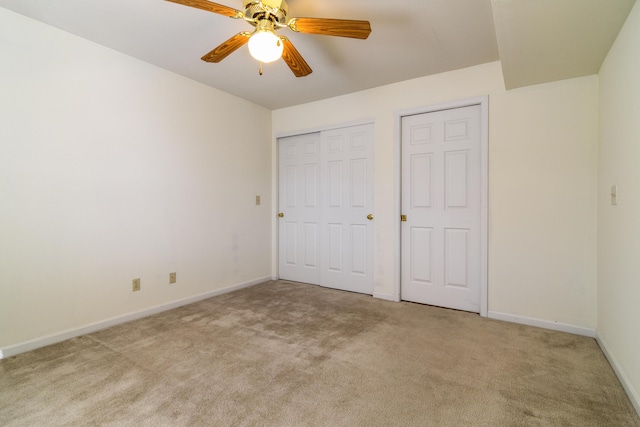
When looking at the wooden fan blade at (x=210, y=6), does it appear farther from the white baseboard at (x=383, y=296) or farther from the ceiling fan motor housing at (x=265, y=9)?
the white baseboard at (x=383, y=296)

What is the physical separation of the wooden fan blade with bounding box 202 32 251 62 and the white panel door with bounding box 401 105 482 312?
2.04 meters

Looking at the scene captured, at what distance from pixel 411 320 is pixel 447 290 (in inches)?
25.0

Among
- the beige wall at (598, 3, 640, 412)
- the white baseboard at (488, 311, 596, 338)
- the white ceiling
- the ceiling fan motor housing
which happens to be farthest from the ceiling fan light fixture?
the white baseboard at (488, 311, 596, 338)

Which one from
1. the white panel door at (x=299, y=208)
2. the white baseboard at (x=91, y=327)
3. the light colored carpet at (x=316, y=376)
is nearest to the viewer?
the light colored carpet at (x=316, y=376)

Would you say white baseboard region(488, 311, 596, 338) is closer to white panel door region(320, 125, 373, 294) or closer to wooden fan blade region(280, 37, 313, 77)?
white panel door region(320, 125, 373, 294)

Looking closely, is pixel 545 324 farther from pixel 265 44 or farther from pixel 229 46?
pixel 229 46

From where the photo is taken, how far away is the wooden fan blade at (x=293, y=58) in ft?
6.65

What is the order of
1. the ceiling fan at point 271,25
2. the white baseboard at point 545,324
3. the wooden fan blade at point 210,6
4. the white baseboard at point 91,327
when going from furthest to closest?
the white baseboard at point 545,324
the white baseboard at point 91,327
the ceiling fan at point 271,25
the wooden fan blade at point 210,6

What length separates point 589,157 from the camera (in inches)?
98.8

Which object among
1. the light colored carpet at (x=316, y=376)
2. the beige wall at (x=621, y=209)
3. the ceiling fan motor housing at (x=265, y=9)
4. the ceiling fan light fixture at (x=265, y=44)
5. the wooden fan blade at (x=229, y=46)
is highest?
the ceiling fan motor housing at (x=265, y=9)

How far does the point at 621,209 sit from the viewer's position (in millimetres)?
1865

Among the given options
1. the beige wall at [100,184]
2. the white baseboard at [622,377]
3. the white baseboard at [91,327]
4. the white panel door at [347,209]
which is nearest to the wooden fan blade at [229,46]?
the beige wall at [100,184]

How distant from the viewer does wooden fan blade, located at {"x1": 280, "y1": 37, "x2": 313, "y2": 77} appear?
2.03 metres

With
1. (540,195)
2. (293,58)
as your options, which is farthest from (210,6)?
(540,195)
